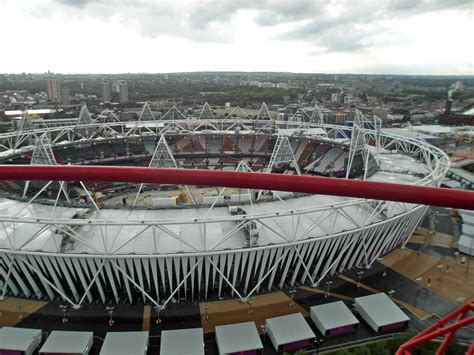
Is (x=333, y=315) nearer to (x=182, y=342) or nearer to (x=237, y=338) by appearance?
(x=237, y=338)

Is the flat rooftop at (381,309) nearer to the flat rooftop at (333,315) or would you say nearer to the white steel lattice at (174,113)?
the flat rooftop at (333,315)

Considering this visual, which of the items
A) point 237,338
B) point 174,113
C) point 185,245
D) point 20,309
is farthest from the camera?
point 174,113

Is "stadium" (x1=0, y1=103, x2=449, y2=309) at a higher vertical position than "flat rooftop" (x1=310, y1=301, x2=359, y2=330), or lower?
higher

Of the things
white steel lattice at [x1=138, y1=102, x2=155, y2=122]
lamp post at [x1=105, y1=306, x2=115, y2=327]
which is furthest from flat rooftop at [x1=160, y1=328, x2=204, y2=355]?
white steel lattice at [x1=138, y1=102, x2=155, y2=122]

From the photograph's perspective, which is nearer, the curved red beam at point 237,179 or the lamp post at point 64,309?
the curved red beam at point 237,179

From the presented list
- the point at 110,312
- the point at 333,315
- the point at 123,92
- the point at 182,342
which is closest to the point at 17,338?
the point at 110,312

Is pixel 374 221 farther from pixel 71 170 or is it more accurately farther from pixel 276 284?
pixel 71 170

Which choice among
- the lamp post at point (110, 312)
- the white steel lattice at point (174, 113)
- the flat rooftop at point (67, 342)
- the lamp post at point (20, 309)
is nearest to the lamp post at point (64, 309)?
the flat rooftop at point (67, 342)

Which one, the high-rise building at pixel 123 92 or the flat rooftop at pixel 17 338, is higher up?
the high-rise building at pixel 123 92

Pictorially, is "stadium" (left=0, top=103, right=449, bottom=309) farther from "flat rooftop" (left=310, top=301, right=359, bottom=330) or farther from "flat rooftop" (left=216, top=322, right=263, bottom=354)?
"flat rooftop" (left=216, top=322, right=263, bottom=354)

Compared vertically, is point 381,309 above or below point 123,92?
below
